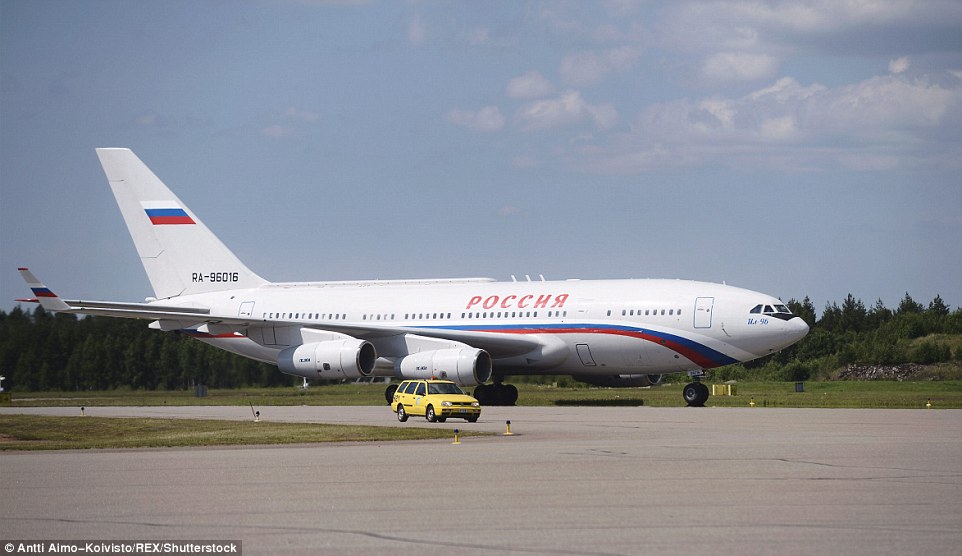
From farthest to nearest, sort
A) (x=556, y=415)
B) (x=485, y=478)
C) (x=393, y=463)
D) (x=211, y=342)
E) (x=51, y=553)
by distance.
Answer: (x=211, y=342) → (x=556, y=415) → (x=393, y=463) → (x=485, y=478) → (x=51, y=553)

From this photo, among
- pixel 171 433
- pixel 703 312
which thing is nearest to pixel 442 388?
pixel 171 433

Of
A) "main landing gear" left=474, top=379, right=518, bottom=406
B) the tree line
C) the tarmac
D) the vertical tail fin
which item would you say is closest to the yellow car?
the tarmac

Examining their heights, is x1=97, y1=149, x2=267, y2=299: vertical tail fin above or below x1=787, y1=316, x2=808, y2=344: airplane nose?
above

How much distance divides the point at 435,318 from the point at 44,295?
15264 millimetres

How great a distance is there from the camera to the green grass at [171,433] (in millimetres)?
30109

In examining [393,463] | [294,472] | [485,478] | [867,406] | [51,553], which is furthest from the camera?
[867,406]

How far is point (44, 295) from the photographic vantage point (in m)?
46.1

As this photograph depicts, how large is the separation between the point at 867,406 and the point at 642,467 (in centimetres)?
2616

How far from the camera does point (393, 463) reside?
77.2 ft

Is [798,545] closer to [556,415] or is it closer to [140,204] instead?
[556,415]

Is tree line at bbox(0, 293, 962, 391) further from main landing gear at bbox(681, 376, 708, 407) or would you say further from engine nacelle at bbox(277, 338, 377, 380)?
main landing gear at bbox(681, 376, 708, 407)

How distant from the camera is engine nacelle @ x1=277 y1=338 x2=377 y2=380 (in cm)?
4903

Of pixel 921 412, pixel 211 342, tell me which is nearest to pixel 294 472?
pixel 921 412

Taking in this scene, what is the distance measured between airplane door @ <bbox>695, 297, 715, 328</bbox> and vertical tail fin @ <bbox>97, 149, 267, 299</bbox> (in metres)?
22.9
